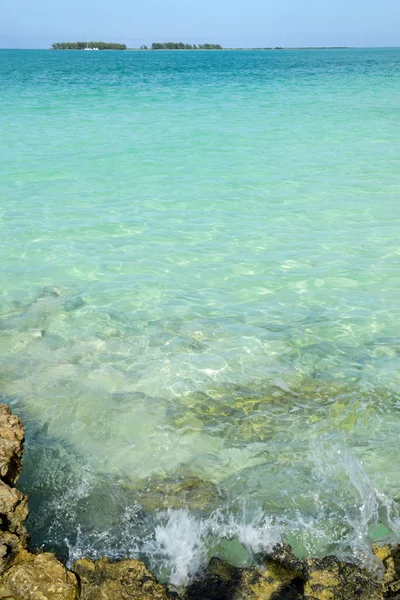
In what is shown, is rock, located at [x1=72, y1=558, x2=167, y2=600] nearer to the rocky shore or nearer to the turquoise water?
the rocky shore

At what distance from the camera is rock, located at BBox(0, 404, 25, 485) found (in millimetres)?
3240

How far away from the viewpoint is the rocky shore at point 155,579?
279cm

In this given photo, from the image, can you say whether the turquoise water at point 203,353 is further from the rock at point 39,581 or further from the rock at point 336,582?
the rock at point 39,581

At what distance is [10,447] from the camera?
3291 mm

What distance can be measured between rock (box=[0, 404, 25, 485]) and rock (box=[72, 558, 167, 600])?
630 millimetres

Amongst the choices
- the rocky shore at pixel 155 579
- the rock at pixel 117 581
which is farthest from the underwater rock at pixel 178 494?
the rock at pixel 117 581

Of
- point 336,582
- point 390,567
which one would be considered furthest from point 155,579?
point 390,567

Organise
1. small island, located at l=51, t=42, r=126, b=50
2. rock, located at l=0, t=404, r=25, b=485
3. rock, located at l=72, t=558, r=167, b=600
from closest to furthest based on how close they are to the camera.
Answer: rock, located at l=72, t=558, r=167, b=600 < rock, located at l=0, t=404, r=25, b=485 < small island, located at l=51, t=42, r=126, b=50

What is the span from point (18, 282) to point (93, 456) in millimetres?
3528

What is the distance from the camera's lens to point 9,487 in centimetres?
315

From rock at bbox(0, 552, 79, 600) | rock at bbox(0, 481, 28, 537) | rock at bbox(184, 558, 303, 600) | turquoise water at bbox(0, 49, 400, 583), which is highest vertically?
rock at bbox(0, 481, 28, 537)

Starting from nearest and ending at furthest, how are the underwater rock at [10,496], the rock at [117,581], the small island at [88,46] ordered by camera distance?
the rock at [117,581] < the underwater rock at [10,496] < the small island at [88,46]

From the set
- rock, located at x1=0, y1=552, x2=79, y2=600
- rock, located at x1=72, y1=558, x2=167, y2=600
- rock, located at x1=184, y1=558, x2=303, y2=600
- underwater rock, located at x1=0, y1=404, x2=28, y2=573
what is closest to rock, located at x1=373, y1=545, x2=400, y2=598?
rock, located at x1=184, y1=558, x2=303, y2=600

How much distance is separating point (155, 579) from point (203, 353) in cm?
274
